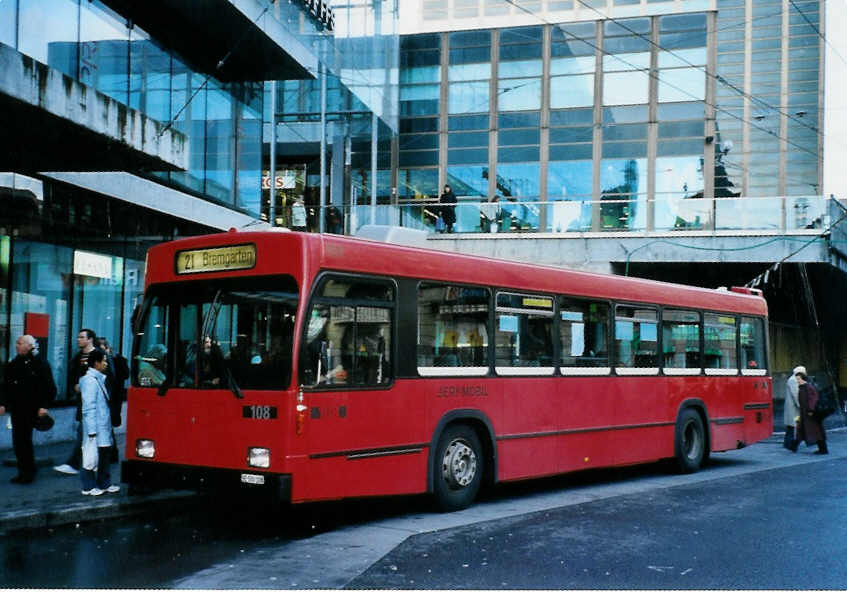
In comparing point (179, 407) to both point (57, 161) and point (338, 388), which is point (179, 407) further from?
point (57, 161)

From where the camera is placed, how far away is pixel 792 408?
1845 cm

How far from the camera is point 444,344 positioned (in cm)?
1012

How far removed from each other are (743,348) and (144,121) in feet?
32.7

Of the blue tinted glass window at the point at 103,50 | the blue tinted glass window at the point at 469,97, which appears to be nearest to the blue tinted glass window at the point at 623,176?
the blue tinted glass window at the point at 469,97

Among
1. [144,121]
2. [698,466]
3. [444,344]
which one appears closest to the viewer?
[444,344]

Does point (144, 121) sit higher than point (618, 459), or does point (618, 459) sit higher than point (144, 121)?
point (144, 121)

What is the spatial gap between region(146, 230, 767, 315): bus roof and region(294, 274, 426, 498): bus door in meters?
0.22

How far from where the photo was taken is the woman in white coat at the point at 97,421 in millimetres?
9750

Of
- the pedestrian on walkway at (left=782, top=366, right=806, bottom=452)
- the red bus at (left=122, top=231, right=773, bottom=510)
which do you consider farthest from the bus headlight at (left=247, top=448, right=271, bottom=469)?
the pedestrian on walkway at (left=782, top=366, right=806, bottom=452)

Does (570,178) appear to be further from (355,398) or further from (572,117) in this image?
(355,398)

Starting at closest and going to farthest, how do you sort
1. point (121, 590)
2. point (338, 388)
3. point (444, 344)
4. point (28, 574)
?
1. point (121, 590)
2. point (28, 574)
3. point (338, 388)
4. point (444, 344)

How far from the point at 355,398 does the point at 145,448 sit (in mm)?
2115

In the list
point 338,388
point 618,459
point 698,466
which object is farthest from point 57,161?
point 698,466

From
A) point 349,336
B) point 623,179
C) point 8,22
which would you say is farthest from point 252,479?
point 623,179
